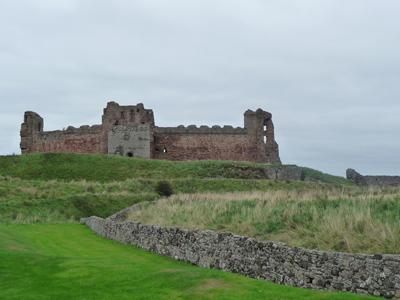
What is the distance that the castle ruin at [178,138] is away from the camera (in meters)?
52.9

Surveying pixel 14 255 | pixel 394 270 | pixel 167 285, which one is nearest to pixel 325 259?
pixel 394 270

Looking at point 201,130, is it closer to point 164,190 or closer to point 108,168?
point 108,168

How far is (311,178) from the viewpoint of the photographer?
1951 inches

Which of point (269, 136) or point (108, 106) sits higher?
point (108, 106)

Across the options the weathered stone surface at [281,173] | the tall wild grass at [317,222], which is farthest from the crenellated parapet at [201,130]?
the tall wild grass at [317,222]

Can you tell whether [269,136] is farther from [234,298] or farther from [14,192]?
[234,298]

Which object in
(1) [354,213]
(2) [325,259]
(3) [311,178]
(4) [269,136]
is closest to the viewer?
(2) [325,259]

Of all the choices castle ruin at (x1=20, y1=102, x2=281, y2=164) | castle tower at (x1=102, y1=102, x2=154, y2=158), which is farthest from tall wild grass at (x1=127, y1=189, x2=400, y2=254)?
castle ruin at (x1=20, y1=102, x2=281, y2=164)

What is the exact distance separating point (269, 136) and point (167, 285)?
46166mm

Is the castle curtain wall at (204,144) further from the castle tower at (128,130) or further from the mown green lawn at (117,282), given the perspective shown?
the mown green lawn at (117,282)

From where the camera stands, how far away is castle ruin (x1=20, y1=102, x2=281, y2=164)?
52875 millimetres

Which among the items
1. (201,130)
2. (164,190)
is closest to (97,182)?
(164,190)

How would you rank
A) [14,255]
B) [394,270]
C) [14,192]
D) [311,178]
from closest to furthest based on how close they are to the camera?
1. [394,270]
2. [14,255]
3. [14,192]
4. [311,178]

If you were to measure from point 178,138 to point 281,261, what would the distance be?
45.4m
